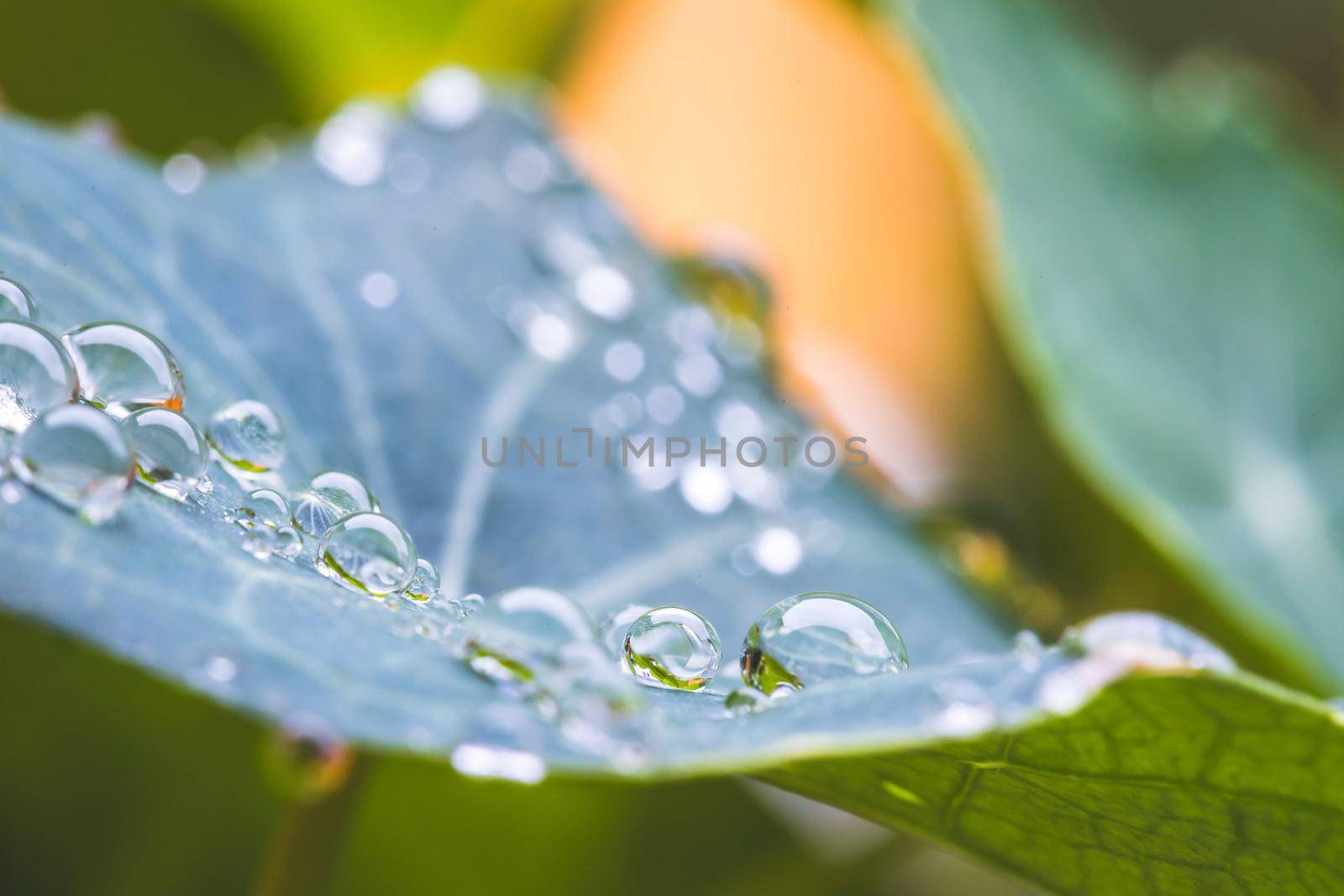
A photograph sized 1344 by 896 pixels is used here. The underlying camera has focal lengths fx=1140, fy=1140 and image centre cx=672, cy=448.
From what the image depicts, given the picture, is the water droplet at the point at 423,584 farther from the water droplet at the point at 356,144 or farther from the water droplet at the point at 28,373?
the water droplet at the point at 356,144

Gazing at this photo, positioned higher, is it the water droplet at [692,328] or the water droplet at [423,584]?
the water droplet at [692,328]

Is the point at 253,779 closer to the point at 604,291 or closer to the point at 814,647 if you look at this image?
the point at 604,291

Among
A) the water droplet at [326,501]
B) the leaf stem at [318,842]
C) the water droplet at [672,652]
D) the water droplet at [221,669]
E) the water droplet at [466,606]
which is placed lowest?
the water droplet at [221,669]

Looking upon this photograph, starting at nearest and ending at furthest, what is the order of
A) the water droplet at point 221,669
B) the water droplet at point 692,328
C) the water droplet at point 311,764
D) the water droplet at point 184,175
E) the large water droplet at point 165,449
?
the water droplet at point 221,669 < the large water droplet at point 165,449 < the water droplet at point 311,764 < the water droplet at point 184,175 < the water droplet at point 692,328

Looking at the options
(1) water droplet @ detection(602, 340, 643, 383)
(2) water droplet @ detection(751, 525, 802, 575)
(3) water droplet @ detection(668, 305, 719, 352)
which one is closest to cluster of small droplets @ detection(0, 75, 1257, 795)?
(2) water droplet @ detection(751, 525, 802, 575)

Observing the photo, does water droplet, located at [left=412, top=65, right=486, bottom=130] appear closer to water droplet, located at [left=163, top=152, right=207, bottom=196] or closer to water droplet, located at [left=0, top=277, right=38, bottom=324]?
water droplet, located at [left=163, top=152, right=207, bottom=196]

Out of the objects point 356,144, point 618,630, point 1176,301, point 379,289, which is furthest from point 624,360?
point 1176,301

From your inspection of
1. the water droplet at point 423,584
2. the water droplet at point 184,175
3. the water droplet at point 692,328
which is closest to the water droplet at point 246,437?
the water droplet at point 423,584
